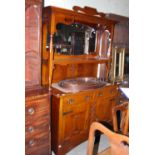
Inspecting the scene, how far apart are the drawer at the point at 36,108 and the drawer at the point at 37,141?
214mm

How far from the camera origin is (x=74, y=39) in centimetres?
264

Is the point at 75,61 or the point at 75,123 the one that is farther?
the point at 75,61

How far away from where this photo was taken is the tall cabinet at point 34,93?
6.11 feet

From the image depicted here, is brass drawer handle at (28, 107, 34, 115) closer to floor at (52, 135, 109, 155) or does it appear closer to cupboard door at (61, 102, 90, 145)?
cupboard door at (61, 102, 90, 145)

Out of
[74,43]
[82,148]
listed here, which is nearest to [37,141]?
[82,148]

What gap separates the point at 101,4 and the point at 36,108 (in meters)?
1.86

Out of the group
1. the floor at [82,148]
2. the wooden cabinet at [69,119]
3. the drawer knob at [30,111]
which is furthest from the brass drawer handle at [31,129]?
the floor at [82,148]

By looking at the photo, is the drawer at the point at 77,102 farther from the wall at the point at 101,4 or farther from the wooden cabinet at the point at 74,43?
the wall at the point at 101,4

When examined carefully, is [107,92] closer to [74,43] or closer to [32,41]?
[74,43]

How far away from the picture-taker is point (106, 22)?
2.70 meters
